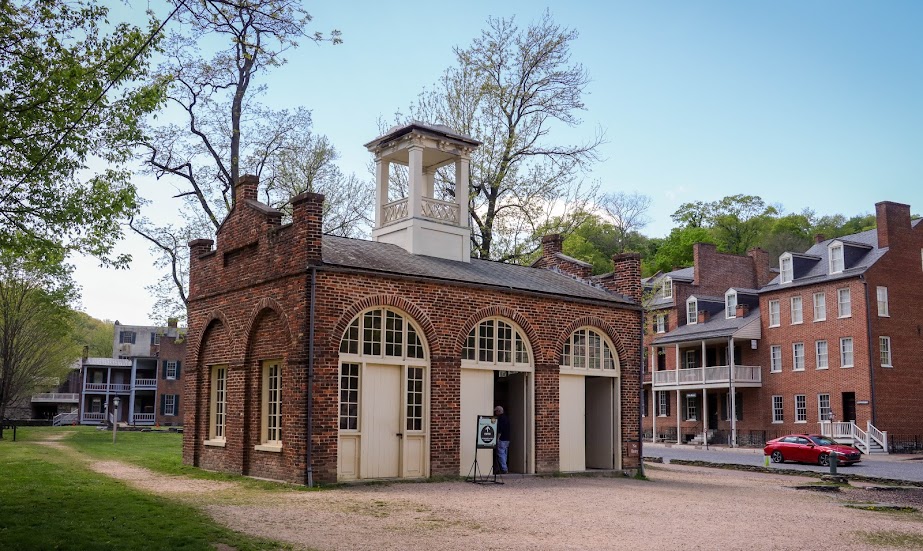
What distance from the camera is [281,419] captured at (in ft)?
57.3

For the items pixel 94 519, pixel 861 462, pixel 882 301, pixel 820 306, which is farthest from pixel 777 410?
pixel 94 519

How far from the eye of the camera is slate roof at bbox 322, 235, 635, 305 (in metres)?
17.7

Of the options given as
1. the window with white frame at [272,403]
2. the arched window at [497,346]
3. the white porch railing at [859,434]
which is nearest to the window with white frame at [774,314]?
the white porch railing at [859,434]

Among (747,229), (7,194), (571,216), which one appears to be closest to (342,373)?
(7,194)

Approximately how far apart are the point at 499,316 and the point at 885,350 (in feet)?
93.2

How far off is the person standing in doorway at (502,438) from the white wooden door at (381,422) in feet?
8.54

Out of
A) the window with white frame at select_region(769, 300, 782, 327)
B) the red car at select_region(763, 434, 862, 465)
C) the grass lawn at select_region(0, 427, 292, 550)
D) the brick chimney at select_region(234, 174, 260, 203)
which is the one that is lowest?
the red car at select_region(763, 434, 862, 465)

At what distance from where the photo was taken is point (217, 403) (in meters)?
20.1

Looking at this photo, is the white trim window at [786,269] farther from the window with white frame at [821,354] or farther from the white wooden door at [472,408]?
the white wooden door at [472,408]

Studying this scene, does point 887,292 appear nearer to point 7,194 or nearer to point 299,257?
point 299,257

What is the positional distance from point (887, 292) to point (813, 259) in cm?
444

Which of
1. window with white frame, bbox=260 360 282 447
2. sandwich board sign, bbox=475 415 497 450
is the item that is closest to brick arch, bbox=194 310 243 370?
window with white frame, bbox=260 360 282 447

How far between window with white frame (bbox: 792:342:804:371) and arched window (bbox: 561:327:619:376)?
25.0 metres

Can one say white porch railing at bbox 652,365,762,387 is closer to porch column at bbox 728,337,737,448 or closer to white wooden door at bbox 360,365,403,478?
porch column at bbox 728,337,737,448
